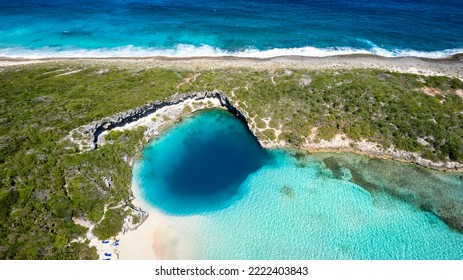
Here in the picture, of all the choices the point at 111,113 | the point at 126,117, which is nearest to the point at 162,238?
the point at 126,117

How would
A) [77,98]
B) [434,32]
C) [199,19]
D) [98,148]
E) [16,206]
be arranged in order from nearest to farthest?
[16,206] → [98,148] → [77,98] → [434,32] → [199,19]

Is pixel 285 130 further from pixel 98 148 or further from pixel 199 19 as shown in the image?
pixel 199 19

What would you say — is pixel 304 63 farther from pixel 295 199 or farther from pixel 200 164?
pixel 295 199

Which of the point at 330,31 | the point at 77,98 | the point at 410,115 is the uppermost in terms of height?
the point at 330,31

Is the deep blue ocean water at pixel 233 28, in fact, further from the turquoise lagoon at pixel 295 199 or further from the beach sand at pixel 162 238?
the beach sand at pixel 162 238
